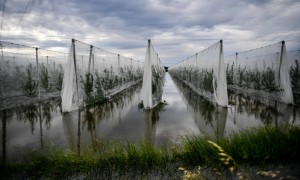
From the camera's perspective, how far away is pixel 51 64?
15.2m

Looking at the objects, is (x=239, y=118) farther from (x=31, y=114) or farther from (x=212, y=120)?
(x=31, y=114)

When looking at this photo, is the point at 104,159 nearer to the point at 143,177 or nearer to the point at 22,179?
the point at 143,177

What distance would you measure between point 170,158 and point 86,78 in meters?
7.46

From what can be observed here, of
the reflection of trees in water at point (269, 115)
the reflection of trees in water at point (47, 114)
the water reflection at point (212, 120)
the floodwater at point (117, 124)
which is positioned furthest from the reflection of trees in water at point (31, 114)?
the reflection of trees in water at point (269, 115)

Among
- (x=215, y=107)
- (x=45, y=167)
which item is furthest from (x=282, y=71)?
(x=45, y=167)

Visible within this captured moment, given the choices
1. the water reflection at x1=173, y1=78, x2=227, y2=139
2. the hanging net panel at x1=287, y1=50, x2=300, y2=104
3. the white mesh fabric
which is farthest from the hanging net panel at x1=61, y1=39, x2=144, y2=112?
the hanging net panel at x1=287, y1=50, x2=300, y2=104

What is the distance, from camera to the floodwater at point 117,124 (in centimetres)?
563

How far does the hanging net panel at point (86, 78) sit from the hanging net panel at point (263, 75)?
743cm

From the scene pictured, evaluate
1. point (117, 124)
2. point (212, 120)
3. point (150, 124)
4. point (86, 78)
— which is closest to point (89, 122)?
point (117, 124)

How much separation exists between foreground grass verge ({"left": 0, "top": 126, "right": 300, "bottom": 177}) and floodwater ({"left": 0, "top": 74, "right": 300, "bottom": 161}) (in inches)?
32.4

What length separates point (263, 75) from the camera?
13.0 metres

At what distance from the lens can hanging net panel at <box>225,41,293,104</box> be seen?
10573 mm

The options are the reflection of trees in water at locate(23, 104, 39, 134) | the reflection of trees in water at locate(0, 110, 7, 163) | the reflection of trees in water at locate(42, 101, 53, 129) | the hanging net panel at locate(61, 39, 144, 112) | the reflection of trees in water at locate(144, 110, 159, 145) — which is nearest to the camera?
the reflection of trees in water at locate(0, 110, 7, 163)

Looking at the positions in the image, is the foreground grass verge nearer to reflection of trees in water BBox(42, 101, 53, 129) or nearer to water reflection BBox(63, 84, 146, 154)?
water reflection BBox(63, 84, 146, 154)
